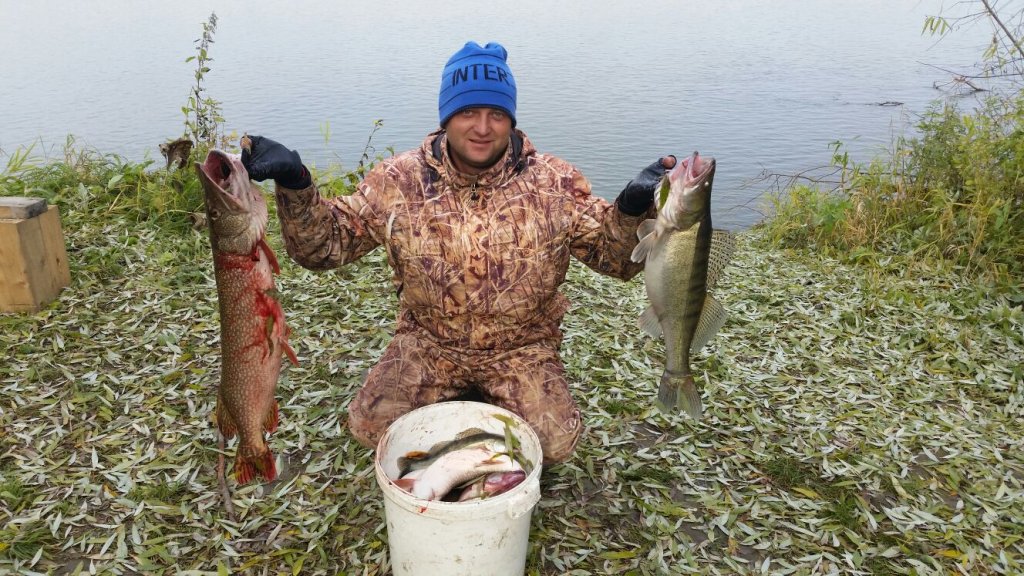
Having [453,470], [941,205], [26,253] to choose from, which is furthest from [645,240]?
[941,205]

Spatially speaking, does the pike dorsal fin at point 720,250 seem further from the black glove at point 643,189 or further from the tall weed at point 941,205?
the tall weed at point 941,205

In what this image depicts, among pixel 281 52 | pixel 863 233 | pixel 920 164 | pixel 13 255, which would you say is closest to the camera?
pixel 13 255

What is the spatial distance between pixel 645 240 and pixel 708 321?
0.48 m

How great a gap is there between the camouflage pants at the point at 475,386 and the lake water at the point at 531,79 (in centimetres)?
682

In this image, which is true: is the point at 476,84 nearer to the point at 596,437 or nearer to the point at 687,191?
the point at 687,191

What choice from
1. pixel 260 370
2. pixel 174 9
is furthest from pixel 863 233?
pixel 174 9

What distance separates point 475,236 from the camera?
306 centimetres

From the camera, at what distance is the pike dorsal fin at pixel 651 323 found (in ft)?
9.49

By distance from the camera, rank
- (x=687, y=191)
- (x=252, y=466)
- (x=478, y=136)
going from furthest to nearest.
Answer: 1. (x=478, y=136)
2. (x=252, y=466)
3. (x=687, y=191)

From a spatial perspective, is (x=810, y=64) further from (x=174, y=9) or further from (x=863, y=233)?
(x=174, y=9)

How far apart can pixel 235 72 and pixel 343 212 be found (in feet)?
46.0

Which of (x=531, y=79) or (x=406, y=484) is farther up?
(x=531, y=79)

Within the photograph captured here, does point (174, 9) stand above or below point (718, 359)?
above

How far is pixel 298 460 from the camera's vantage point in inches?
138
